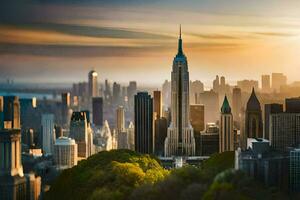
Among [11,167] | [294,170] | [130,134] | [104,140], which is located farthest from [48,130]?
[294,170]

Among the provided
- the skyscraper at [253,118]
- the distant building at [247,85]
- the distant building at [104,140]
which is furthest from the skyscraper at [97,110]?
the distant building at [247,85]

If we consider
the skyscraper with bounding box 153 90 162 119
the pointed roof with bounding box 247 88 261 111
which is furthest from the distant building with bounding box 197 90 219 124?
the pointed roof with bounding box 247 88 261 111

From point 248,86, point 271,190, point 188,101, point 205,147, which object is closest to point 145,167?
point 271,190

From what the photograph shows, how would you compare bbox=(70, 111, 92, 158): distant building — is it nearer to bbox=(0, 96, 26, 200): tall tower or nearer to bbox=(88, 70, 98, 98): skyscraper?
bbox=(88, 70, 98, 98): skyscraper

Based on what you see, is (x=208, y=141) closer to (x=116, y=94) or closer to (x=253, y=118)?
(x=253, y=118)

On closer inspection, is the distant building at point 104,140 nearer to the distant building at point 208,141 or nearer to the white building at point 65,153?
the white building at point 65,153

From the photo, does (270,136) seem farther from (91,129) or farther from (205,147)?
(91,129)

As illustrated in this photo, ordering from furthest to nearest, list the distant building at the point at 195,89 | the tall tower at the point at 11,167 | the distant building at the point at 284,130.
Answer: the distant building at the point at 195,89, the distant building at the point at 284,130, the tall tower at the point at 11,167
